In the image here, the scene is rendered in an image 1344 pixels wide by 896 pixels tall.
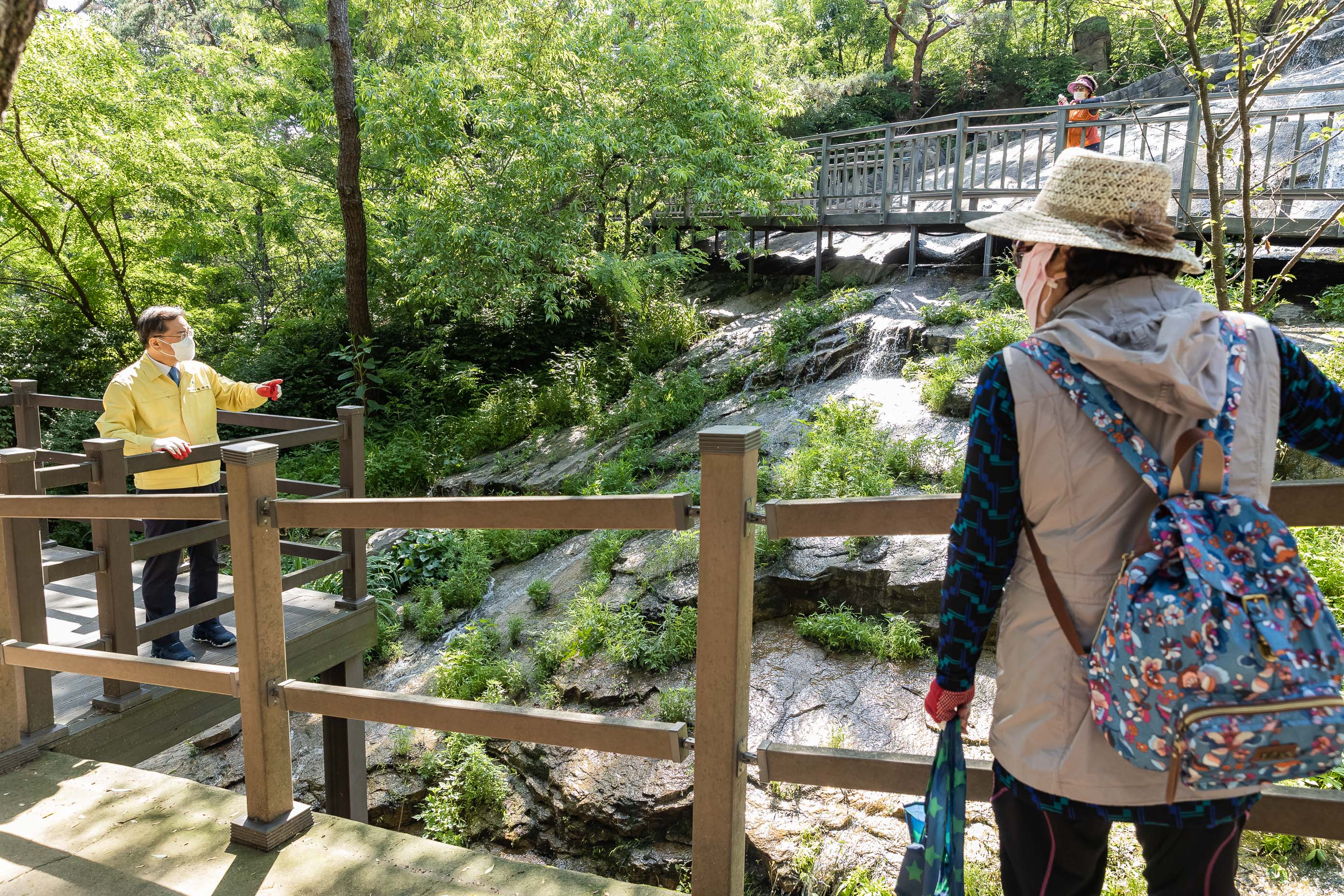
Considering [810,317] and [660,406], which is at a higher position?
[810,317]

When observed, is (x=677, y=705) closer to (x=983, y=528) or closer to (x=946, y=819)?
(x=946, y=819)

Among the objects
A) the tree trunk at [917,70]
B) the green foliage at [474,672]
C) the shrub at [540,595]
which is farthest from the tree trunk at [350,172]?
the tree trunk at [917,70]

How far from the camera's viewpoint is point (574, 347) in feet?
50.8

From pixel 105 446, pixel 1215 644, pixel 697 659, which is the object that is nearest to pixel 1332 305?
pixel 697 659

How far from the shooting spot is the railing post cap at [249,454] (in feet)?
9.41

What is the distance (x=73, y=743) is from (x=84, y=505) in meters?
1.35

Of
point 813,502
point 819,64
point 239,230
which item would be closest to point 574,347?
point 239,230

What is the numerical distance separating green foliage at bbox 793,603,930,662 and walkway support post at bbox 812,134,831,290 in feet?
29.0

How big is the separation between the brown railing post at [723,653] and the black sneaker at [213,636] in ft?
11.6

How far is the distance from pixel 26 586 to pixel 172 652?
1.06 meters

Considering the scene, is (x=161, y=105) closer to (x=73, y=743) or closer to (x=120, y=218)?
(x=120, y=218)

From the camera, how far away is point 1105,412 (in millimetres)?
1474

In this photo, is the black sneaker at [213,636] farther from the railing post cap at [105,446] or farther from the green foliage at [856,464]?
the green foliage at [856,464]

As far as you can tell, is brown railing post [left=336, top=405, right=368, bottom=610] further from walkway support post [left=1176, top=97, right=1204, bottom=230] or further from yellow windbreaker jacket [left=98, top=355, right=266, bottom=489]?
walkway support post [left=1176, top=97, right=1204, bottom=230]
